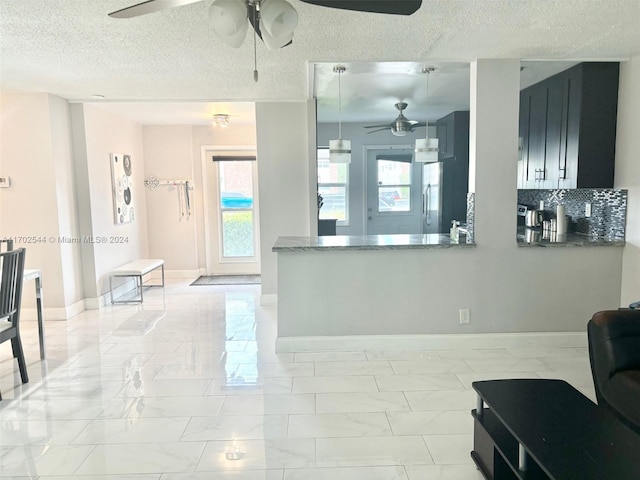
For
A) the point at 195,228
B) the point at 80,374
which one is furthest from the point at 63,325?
the point at 195,228

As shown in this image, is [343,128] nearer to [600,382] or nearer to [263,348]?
[263,348]

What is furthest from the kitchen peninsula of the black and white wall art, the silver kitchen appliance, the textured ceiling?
the black and white wall art

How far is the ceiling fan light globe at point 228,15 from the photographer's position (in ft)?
6.23

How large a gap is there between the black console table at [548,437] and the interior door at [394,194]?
6157 millimetres

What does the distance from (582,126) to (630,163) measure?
45 centimetres

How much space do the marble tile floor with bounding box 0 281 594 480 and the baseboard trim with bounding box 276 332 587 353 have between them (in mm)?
70

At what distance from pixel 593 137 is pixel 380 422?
Result: 2.82m

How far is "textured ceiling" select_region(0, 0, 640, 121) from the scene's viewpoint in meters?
2.52

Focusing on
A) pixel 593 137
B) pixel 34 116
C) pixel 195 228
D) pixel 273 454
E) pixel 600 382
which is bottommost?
pixel 273 454

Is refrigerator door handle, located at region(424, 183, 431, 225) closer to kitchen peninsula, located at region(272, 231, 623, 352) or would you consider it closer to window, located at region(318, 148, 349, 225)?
window, located at region(318, 148, 349, 225)

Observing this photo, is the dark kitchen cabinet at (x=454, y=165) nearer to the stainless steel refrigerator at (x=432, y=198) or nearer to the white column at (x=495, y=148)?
the stainless steel refrigerator at (x=432, y=198)

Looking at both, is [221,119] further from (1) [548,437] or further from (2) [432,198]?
(1) [548,437]

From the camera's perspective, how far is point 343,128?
7.87 metres

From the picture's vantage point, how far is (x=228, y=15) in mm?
1900
